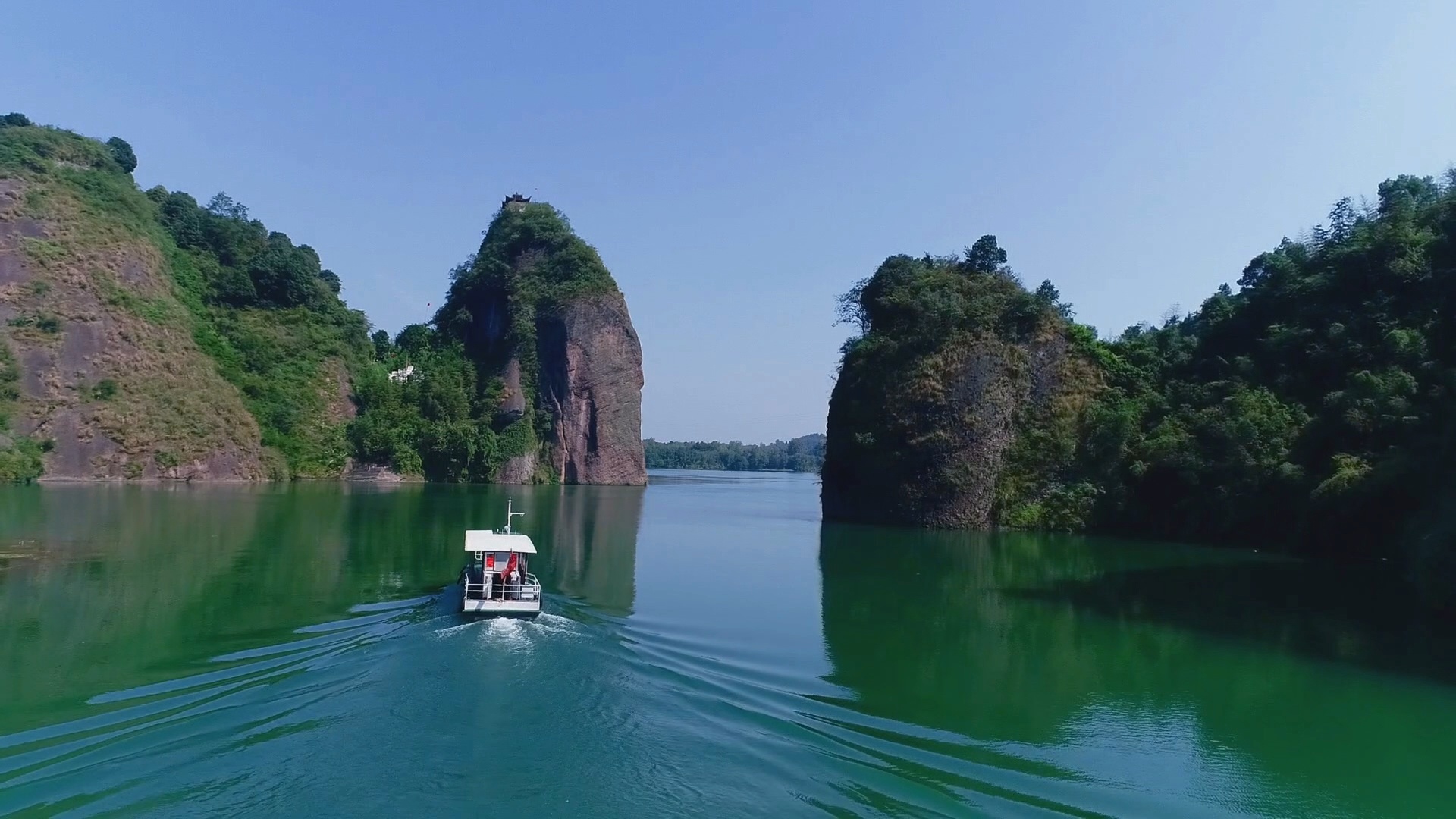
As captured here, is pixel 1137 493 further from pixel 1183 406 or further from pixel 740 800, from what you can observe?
pixel 740 800

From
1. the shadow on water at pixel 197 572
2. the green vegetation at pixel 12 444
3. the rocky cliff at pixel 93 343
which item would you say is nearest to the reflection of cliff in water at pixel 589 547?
the shadow on water at pixel 197 572

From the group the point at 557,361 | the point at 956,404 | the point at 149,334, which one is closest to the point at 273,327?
the point at 149,334

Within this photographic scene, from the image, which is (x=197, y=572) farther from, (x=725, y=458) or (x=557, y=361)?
(x=725, y=458)

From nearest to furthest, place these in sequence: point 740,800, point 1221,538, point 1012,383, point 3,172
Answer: point 740,800
point 1221,538
point 1012,383
point 3,172

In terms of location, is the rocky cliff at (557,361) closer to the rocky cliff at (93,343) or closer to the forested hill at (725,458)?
the rocky cliff at (93,343)

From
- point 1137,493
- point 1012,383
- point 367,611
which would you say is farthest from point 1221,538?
point 367,611

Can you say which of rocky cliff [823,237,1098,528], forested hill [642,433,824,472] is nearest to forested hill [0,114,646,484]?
rocky cliff [823,237,1098,528]
